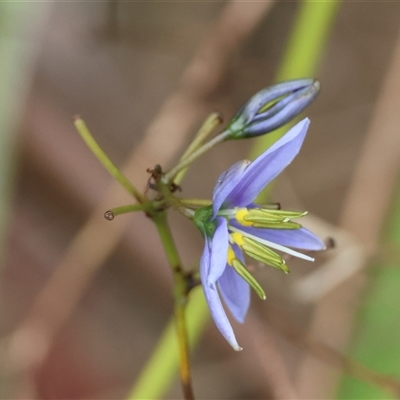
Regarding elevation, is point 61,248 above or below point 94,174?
below

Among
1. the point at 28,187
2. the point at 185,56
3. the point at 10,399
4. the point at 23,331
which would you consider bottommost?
the point at 10,399

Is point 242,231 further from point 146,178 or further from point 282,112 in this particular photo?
point 146,178

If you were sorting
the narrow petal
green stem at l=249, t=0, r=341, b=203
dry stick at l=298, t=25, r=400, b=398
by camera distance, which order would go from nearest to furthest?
the narrow petal
green stem at l=249, t=0, r=341, b=203
dry stick at l=298, t=25, r=400, b=398

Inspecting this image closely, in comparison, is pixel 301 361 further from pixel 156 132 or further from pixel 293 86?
pixel 293 86

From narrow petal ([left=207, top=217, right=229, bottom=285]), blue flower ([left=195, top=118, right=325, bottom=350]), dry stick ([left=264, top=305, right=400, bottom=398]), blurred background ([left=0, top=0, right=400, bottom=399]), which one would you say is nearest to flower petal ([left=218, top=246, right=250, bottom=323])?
blue flower ([left=195, top=118, right=325, bottom=350])

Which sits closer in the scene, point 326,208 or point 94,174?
point 94,174

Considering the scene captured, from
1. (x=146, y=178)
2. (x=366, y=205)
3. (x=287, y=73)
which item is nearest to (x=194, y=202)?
(x=287, y=73)

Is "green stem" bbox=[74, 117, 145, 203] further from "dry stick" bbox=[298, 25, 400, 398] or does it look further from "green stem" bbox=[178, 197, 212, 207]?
"dry stick" bbox=[298, 25, 400, 398]

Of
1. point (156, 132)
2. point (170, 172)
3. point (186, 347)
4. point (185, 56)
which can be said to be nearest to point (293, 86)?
point (170, 172)
